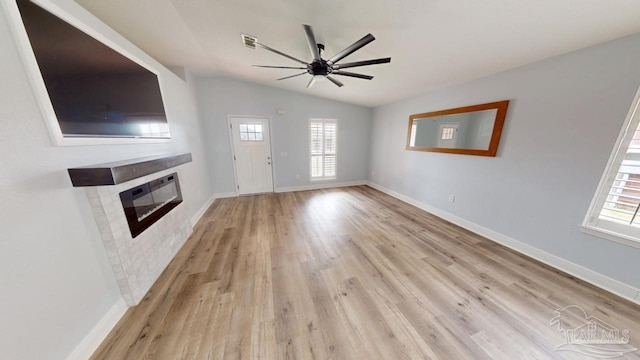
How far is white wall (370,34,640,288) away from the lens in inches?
67.2

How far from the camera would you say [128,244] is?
158 cm

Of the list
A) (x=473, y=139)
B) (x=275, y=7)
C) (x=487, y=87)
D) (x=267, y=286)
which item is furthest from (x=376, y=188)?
(x=275, y=7)

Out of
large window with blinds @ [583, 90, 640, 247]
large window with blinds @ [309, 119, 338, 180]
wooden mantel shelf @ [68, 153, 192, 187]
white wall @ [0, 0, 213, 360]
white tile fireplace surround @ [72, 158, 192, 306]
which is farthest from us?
large window with blinds @ [309, 119, 338, 180]

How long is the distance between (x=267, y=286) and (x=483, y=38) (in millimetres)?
3295

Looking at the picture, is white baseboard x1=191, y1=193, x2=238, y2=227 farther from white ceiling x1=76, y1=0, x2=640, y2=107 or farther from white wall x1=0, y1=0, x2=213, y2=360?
white ceiling x1=76, y1=0, x2=640, y2=107

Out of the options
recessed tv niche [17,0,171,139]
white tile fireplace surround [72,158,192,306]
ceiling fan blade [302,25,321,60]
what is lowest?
white tile fireplace surround [72,158,192,306]

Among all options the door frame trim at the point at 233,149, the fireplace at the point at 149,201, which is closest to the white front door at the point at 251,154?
the door frame trim at the point at 233,149

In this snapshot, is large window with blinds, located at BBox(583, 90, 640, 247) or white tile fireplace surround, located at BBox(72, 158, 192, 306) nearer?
white tile fireplace surround, located at BBox(72, 158, 192, 306)

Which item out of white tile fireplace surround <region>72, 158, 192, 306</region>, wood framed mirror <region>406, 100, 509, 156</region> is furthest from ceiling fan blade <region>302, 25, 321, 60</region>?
wood framed mirror <region>406, 100, 509, 156</region>

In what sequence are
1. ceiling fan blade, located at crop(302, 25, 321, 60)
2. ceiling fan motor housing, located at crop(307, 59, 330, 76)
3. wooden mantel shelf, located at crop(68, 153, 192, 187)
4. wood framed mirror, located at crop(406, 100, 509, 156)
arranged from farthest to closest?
wood framed mirror, located at crop(406, 100, 509, 156), ceiling fan motor housing, located at crop(307, 59, 330, 76), ceiling fan blade, located at crop(302, 25, 321, 60), wooden mantel shelf, located at crop(68, 153, 192, 187)

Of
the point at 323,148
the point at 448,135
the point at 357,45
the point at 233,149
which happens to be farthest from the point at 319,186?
the point at 357,45

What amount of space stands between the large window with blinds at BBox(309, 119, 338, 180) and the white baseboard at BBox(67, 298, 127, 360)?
4112mm

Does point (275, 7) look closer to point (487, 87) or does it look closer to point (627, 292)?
point (487, 87)

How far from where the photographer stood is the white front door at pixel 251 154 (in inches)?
169
